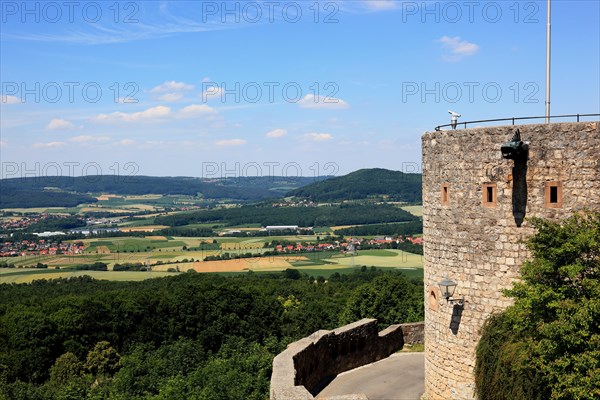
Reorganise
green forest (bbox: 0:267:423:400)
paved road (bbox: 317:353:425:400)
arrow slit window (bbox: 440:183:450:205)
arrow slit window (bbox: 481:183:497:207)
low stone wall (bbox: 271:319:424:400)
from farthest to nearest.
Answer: green forest (bbox: 0:267:423:400) < paved road (bbox: 317:353:425:400) < arrow slit window (bbox: 440:183:450:205) < low stone wall (bbox: 271:319:424:400) < arrow slit window (bbox: 481:183:497:207)

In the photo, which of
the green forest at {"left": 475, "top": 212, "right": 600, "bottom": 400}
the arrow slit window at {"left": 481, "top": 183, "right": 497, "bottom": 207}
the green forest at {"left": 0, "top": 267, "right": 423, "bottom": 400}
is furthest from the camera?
the green forest at {"left": 0, "top": 267, "right": 423, "bottom": 400}

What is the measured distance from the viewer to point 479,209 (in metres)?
12.2

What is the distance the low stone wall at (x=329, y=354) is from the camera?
12.5 metres

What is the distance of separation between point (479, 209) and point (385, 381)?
729 cm

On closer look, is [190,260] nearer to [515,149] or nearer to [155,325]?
[155,325]

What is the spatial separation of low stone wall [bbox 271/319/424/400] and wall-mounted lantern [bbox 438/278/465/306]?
10.1 ft

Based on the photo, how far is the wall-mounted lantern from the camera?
12.6 meters

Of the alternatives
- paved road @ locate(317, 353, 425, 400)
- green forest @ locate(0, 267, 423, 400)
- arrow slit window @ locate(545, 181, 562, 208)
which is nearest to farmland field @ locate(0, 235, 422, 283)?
green forest @ locate(0, 267, 423, 400)

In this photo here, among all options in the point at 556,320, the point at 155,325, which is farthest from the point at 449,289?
the point at 155,325

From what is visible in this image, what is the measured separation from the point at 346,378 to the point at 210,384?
5080mm

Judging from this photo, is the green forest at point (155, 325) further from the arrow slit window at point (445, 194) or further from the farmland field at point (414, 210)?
the farmland field at point (414, 210)

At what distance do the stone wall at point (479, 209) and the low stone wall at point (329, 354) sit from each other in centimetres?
305

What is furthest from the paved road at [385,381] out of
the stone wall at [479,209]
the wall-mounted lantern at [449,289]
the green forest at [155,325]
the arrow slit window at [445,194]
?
the green forest at [155,325]

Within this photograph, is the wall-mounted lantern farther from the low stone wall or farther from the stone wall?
the low stone wall
